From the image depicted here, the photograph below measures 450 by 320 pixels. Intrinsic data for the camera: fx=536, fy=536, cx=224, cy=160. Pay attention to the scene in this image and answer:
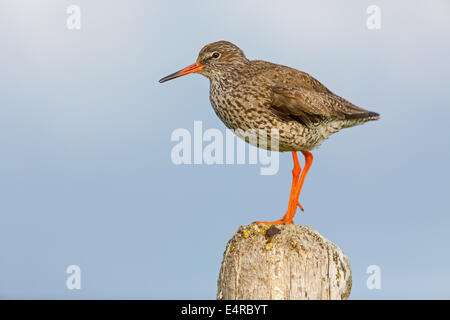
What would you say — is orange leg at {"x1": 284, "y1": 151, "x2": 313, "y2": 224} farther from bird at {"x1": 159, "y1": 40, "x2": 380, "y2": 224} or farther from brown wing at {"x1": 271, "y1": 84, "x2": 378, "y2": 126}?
brown wing at {"x1": 271, "y1": 84, "x2": 378, "y2": 126}

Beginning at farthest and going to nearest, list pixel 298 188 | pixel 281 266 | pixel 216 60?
pixel 216 60, pixel 298 188, pixel 281 266

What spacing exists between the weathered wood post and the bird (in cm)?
188

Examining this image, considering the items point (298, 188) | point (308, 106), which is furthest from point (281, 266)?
point (308, 106)

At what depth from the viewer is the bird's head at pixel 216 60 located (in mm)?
9039

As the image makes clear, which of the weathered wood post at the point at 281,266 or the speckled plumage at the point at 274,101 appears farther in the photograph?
the speckled plumage at the point at 274,101

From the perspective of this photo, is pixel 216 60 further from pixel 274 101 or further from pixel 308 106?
pixel 308 106

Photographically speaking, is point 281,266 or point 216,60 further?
point 216,60

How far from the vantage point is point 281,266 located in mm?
6137

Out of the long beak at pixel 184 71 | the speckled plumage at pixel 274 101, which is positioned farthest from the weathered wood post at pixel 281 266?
the long beak at pixel 184 71

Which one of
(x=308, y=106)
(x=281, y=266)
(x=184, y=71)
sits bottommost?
(x=281, y=266)

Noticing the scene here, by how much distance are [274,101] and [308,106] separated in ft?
2.10

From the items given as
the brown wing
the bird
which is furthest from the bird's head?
the brown wing

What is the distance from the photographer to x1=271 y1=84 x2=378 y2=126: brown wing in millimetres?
8289

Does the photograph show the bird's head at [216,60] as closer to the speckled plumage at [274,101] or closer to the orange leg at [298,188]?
the speckled plumage at [274,101]
